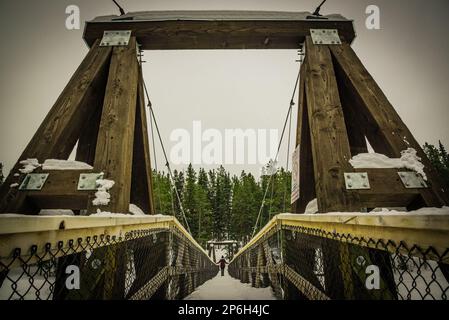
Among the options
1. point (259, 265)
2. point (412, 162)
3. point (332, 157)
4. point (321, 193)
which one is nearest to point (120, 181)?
point (321, 193)

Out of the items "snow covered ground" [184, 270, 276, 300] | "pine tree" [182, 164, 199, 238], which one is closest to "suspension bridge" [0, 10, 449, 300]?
"snow covered ground" [184, 270, 276, 300]

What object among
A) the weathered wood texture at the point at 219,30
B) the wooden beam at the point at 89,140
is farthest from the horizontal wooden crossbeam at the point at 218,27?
the wooden beam at the point at 89,140

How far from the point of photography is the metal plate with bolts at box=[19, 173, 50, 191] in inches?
82.0

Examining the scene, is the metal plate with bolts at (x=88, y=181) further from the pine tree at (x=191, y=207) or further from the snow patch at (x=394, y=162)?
the pine tree at (x=191, y=207)

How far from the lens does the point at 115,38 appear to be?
2.99 metres

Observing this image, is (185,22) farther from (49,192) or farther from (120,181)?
(49,192)

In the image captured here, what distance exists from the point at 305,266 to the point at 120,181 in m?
2.21

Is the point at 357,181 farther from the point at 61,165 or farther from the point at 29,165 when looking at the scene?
the point at 29,165

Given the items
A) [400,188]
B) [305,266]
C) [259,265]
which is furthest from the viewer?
[259,265]

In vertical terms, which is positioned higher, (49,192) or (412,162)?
(412,162)

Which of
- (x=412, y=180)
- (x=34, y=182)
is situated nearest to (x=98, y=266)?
(x=34, y=182)
